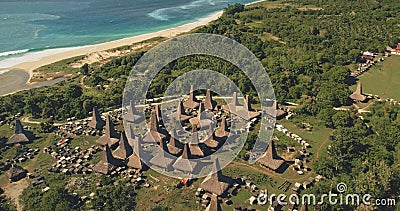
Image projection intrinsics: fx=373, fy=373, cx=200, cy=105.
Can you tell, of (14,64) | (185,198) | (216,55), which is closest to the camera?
(185,198)

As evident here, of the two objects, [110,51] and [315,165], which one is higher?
[110,51]

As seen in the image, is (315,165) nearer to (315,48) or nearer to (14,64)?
(315,48)

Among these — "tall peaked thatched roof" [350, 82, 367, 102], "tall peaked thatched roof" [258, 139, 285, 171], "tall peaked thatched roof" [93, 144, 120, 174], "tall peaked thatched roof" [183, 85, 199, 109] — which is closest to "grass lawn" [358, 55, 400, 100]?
"tall peaked thatched roof" [350, 82, 367, 102]

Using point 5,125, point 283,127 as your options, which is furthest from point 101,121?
point 283,127

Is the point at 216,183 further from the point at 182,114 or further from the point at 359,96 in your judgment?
the point at 359,96

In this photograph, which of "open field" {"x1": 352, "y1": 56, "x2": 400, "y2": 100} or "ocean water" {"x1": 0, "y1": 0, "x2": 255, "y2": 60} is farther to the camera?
"ocean water" {"x1": 0, "y1": 0, "x2": 255, "y2": 60}

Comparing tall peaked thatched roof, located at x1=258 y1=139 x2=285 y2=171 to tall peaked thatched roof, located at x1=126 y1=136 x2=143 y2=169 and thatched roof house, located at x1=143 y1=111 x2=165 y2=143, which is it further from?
tall peaked thatched roof, located at x1=126 y1=136 x2=143 y2=169

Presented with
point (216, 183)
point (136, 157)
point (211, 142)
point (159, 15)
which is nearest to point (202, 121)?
point (211, 142)
